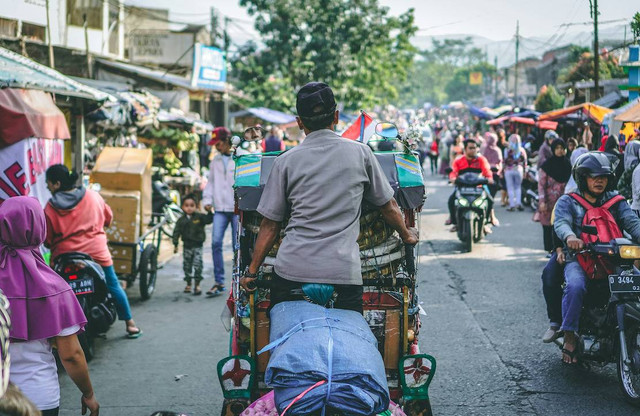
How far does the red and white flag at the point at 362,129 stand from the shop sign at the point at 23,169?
4.09 meters

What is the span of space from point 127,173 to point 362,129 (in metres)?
3.96

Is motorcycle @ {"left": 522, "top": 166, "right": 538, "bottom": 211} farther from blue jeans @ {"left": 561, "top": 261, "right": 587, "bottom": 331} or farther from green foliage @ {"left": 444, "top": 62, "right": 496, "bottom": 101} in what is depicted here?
green foliage @ {"left": 444, "top": 62, "right": 496, "bottom": 101}

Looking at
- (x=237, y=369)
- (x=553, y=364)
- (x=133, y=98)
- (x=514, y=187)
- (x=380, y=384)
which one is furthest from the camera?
(x=514, y=187)

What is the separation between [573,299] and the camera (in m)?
6.07

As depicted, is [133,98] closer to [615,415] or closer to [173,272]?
[173,272]

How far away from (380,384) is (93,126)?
13260 mm

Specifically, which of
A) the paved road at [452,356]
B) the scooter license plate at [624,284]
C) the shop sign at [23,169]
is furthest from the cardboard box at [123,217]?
the scooter license plate at [624,284]

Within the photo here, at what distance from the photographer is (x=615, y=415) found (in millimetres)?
5379

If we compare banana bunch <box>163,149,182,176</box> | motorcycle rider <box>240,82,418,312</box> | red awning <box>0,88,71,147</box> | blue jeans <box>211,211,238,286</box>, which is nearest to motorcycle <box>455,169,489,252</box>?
blue jeans <box>211,211,238,286</box>

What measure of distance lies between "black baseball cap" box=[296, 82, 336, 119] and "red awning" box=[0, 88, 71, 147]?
18.1 feet

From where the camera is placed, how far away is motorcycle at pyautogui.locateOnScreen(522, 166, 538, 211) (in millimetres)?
19281

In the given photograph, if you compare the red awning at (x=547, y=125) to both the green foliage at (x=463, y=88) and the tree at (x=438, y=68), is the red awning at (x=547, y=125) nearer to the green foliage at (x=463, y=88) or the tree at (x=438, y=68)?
the green foliage at (x=463, y=88)

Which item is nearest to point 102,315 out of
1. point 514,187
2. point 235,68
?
point 514,187

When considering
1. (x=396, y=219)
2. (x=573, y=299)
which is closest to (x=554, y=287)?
(x=573, y=299)
